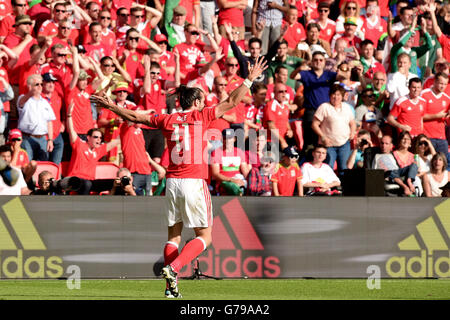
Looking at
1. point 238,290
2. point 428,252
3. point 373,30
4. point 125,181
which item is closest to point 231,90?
point 125,181

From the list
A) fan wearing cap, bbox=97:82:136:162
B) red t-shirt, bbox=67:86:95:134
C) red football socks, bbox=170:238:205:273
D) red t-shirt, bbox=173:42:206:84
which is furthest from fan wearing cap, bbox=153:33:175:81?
red football socks, bbox=170:238:205:273

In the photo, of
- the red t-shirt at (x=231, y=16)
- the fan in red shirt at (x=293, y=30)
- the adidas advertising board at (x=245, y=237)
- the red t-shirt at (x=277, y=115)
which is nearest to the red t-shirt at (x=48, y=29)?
the red t-shirt at (x=231, y=16)

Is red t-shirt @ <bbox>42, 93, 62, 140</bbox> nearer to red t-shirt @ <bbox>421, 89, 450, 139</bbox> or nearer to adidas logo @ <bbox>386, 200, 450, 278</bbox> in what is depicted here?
adidas logo @ <bbox>386, 200, 450, 278</bbox>

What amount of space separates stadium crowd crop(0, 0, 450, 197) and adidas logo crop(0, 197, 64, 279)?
0.91 m

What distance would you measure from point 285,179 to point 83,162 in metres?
3.38

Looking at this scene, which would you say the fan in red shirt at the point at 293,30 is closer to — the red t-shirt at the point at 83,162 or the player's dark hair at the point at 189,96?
the red t-shirt at the point at 83,162

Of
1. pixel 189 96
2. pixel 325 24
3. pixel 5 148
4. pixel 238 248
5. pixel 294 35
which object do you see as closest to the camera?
pixel 189 96

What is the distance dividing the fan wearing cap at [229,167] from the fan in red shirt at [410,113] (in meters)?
3.49

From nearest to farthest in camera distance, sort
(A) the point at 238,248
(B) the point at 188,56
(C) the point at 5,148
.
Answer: (A) the point at 238,248
(C) the point at 5,148
(B) the point at 188,56

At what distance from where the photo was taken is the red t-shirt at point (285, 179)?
14.5m

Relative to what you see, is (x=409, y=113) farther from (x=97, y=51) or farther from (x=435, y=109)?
(x=97, y=51)

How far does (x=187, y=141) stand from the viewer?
10.0 meters

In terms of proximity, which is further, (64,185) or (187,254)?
(64,185)

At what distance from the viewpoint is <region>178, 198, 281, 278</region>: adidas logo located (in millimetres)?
13039
